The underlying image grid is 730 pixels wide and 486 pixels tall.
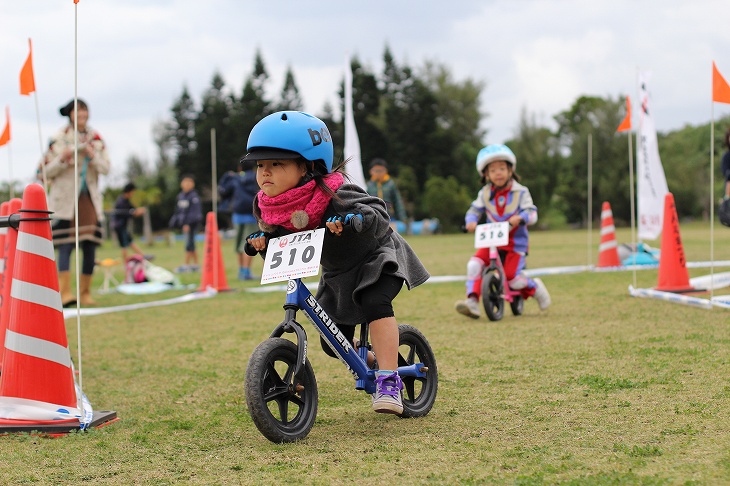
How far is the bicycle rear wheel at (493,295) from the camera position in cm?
823

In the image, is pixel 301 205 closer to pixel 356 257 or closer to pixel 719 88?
pixel 356 257

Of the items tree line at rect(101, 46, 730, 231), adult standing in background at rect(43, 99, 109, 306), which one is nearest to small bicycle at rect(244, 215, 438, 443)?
adult standing in background at rect(43, 99, 109, 306)

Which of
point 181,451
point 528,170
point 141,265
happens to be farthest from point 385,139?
point 181,451

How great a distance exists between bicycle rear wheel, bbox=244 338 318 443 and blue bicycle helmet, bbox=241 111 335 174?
32.8 inches

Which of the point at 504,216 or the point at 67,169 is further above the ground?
the point at 67,169

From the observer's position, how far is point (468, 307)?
8.45 m

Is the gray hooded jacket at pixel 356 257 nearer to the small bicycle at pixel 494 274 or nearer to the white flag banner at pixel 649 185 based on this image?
the small bicycle at pixel 494 274

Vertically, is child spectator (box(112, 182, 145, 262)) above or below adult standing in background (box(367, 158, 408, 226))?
below

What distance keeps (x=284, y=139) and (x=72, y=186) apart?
6.97 m

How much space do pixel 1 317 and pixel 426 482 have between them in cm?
338

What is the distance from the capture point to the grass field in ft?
11.5

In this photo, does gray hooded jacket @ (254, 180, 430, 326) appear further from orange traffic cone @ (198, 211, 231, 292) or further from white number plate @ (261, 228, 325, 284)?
orange traffic cone @ (198, 211, 231, 292)

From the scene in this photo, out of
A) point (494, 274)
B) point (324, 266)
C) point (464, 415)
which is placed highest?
point (324, 266)

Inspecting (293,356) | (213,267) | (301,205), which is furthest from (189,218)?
(293,356)
